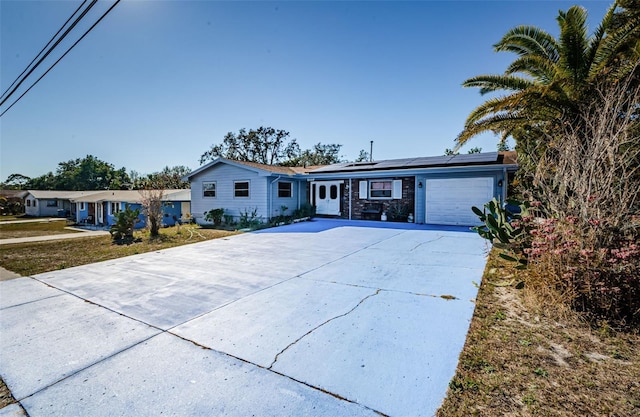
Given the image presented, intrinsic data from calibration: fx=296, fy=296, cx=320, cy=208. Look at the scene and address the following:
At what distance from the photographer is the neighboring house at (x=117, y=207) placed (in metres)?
19.5

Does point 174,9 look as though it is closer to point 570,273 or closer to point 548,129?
point 570,273

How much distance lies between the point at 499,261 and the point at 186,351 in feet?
21.4

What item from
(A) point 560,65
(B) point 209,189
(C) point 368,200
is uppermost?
(A) point 560,65

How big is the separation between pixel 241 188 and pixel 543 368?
15135 mm

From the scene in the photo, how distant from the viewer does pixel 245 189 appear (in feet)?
52.5

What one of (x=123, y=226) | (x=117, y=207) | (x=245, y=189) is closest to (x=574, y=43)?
(x=245, y=189)

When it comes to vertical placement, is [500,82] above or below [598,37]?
below

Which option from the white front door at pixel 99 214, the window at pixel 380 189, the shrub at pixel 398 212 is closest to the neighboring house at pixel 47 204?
the white front door at pixel 99 214

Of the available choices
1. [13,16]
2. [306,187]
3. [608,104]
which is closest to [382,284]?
[608,104]

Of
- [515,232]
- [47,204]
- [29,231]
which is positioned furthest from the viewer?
[47,204]

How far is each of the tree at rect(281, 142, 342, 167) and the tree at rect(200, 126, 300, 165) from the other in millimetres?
2102

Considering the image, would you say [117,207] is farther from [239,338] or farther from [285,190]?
[239,338]

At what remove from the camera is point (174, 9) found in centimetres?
687

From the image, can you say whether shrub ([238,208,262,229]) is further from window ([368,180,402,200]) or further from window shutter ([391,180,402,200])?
window shutter ([391,180,402,200])
